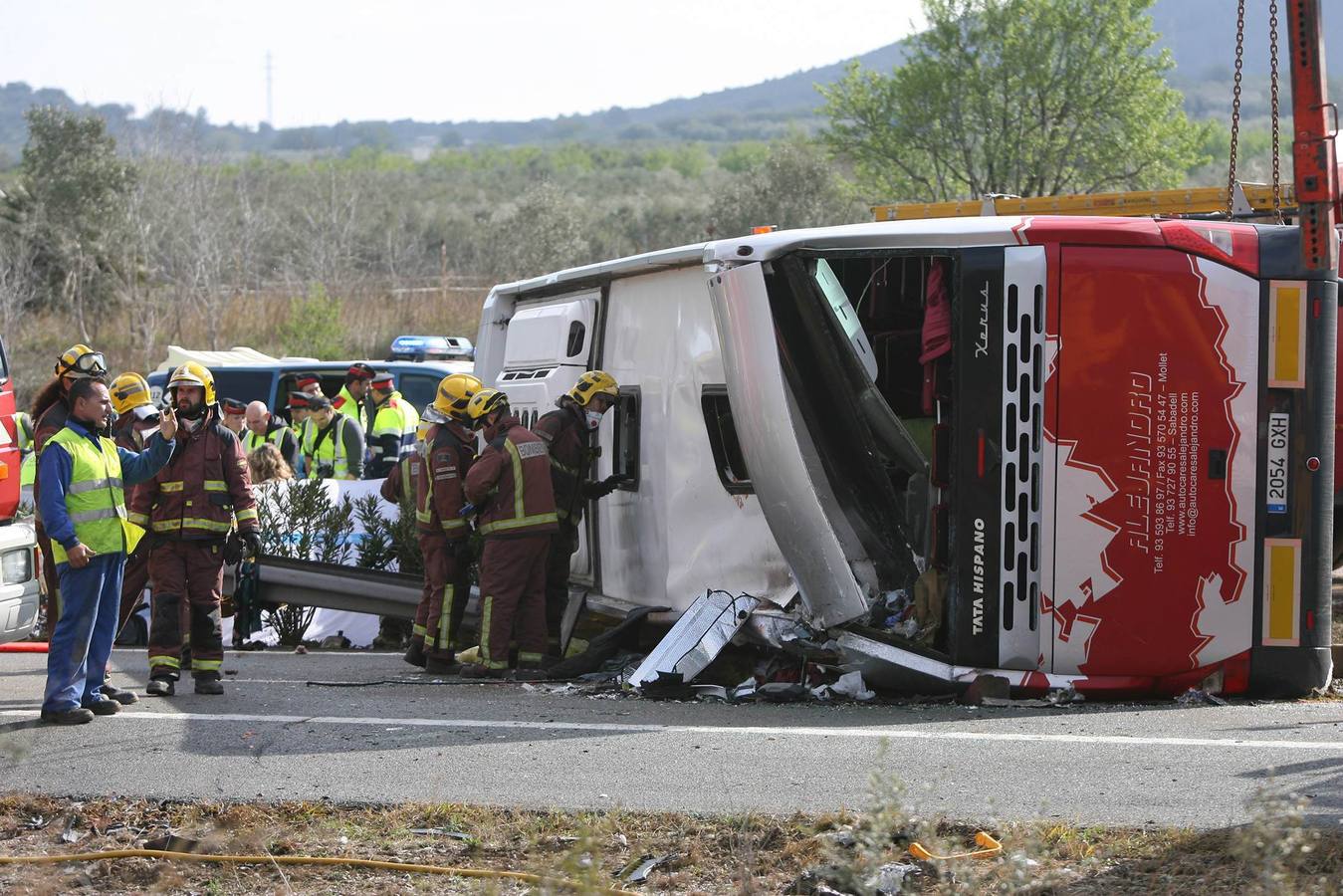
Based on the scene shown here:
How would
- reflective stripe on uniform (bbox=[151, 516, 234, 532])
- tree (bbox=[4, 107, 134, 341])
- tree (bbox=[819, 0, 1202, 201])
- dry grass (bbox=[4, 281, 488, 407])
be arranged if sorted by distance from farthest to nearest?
tree (bbox=[4, 107, 134, 341]) → dry grass (bbox=[4, 281, 488, 407]) → tree (bbox=[819, 0, 1202, 201]) → reflective stripe on uniform (bbox=[151, 516, 234, 532])

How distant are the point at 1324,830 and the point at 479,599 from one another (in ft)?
16.9

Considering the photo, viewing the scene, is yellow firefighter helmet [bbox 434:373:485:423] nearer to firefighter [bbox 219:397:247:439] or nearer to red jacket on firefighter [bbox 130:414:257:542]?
red jacket on firefighter [bbox 130:414:257:542]

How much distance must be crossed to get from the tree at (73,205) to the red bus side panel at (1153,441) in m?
35.7

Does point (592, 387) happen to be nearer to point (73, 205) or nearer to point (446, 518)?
point (446, 518)

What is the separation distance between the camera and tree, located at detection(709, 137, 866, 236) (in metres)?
41.1

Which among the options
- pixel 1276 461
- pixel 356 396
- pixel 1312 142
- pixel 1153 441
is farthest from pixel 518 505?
pixel 356 396

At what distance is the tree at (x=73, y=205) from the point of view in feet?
129

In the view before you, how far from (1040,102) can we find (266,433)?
1955 centimetres

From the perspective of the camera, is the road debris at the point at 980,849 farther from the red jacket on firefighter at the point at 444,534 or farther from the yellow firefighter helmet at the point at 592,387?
the red jacket on firefighter at the point at 444,534

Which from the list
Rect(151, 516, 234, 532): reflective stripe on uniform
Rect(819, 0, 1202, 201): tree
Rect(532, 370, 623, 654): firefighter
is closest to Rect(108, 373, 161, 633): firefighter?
Rect(151, 516, 234, 532): reflective stripe on uniform

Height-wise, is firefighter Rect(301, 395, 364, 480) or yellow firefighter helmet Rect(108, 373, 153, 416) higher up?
yellow firefighter helmet Rect(108, 373, 153, 416)

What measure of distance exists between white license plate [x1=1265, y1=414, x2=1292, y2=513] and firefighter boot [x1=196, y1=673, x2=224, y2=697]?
534cm

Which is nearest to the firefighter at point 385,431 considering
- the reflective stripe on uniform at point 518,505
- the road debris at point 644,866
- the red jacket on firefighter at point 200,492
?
the reflective stripe on uniform at point 518,505

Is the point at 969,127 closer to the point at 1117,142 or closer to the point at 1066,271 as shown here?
the point at 1117,142
